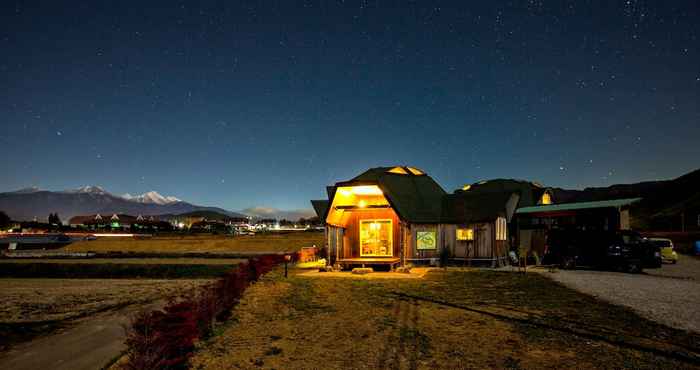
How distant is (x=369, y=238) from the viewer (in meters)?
26.4

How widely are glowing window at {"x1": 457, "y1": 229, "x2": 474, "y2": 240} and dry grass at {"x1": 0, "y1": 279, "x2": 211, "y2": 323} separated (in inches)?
621

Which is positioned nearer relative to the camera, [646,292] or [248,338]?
[248,338]

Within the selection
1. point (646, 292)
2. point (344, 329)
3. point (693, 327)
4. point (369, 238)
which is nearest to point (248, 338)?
point (344, 329)

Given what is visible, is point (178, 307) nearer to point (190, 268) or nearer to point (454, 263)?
point (454, 263)

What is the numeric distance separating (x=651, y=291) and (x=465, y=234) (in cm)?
1097

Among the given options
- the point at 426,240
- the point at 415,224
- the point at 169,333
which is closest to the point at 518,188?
the point at 426,240

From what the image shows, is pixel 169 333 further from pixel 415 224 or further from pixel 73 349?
pixel 415 224

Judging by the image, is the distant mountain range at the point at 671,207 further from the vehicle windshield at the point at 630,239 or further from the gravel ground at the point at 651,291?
the gravel ground at the point at 651,291

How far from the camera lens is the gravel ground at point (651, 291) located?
10.7m

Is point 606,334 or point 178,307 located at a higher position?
point 178,307

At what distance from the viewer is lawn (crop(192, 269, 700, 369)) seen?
721 cm

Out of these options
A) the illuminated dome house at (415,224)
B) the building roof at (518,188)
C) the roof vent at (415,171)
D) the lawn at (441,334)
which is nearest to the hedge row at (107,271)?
the illuminated dome house at (415,224)

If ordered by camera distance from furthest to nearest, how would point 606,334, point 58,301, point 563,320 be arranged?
point 58,301 → point 563,320 → point 606,334

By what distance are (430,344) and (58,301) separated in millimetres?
15095
